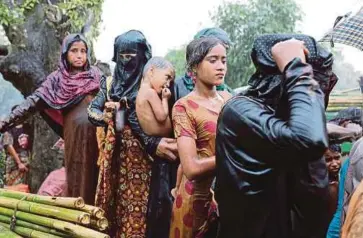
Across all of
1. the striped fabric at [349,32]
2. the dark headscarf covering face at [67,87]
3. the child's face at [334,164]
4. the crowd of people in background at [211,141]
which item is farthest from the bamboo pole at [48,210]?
the striped fabric at [349,32]

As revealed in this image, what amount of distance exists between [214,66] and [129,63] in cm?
171

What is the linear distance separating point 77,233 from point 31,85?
17.7 ft

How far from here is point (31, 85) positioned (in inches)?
334

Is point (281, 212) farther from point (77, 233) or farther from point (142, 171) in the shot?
point (142, 171)

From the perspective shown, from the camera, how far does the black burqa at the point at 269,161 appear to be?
2.28 m

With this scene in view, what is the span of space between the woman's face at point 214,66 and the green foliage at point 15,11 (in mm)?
5082

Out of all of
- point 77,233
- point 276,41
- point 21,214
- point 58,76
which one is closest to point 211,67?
point 276,41

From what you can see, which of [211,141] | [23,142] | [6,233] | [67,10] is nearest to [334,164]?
[211,141]

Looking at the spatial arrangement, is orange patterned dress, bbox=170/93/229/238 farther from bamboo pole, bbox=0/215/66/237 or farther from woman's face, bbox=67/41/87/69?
woman's face, bbox=67/41/87/69

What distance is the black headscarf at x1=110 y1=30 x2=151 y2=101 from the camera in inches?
187

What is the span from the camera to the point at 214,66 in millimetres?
3176

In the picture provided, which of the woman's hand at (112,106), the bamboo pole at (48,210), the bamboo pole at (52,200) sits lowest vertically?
the bamboo pole at (48,210)

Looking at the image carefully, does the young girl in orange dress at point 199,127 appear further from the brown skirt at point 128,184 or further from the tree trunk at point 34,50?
the tree trunk at point 34,50

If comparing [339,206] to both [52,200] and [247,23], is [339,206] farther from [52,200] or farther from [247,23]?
[247,23]
